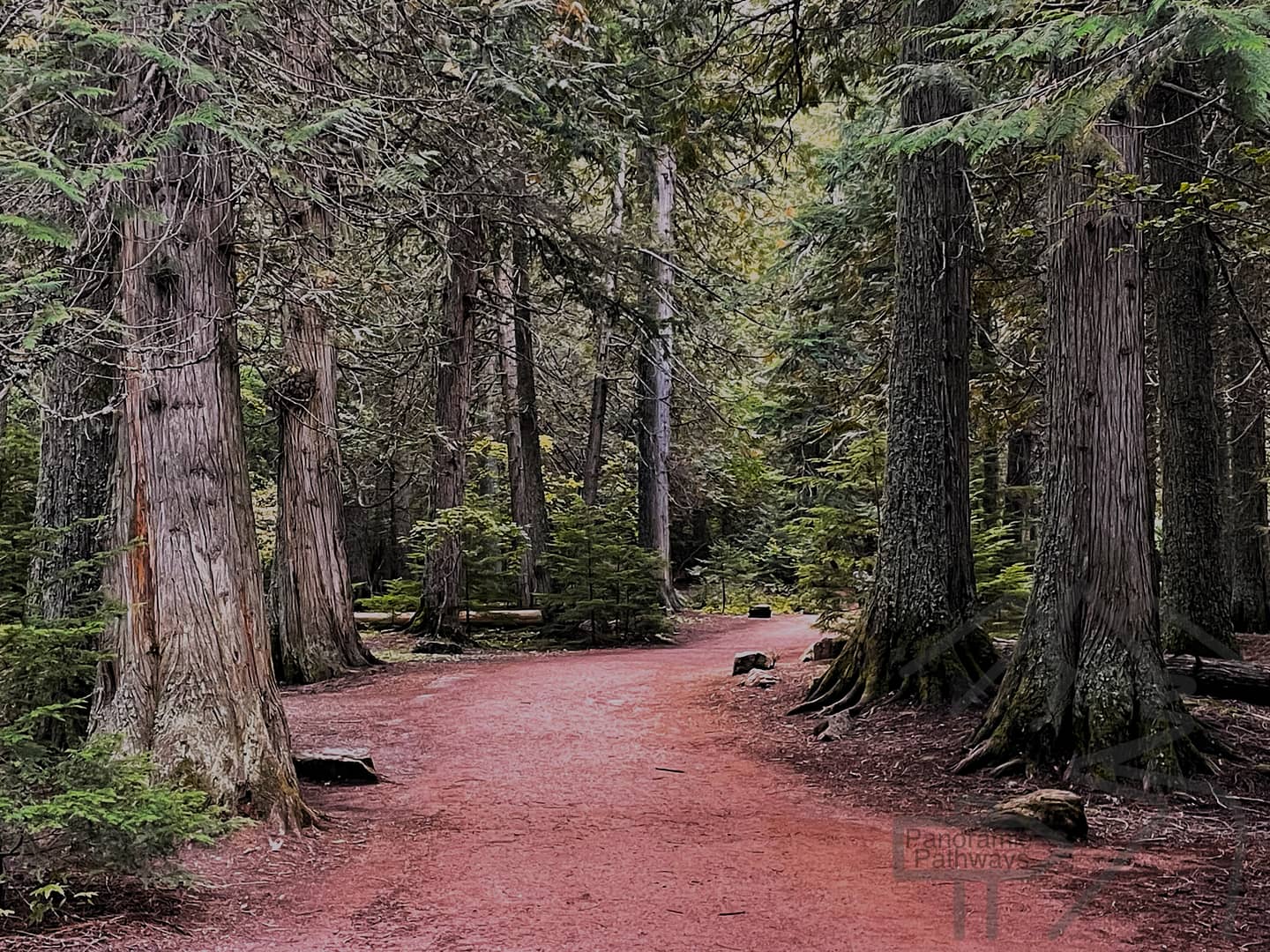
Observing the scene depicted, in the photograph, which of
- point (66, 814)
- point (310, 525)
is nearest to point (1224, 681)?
point (66, 814)

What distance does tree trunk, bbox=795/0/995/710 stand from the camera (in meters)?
9.53

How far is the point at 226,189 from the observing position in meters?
6.21

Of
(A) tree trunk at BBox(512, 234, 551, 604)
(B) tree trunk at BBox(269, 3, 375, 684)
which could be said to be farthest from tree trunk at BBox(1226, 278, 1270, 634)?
(B) tree trunk at BBox(269, 3, 375, 684)

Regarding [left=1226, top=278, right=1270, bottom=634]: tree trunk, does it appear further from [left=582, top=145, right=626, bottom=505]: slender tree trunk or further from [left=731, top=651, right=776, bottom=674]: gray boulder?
[left=582, top=145, right=626, bottom=505]: slender tree trunk

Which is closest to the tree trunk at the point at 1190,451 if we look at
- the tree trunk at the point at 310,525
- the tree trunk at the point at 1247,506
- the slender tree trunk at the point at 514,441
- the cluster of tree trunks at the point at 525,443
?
the tree trunk at the point at 1247,506

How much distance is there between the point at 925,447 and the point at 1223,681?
338 cm

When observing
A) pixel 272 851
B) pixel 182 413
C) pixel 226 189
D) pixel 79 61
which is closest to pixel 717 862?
pixel 272 851

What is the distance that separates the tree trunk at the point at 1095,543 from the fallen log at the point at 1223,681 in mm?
2129

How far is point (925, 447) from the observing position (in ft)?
32.0

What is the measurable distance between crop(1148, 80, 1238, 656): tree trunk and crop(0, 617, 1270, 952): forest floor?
15.7 ft

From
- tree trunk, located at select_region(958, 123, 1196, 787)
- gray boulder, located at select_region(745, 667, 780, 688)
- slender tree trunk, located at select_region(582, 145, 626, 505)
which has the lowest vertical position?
gray boulder, located at select_region(745, 667, 780, 688)

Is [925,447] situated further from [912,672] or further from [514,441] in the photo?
[514,441]

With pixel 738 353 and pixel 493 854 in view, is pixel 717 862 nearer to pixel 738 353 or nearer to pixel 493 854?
pixel 493 854

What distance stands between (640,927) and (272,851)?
234cm
